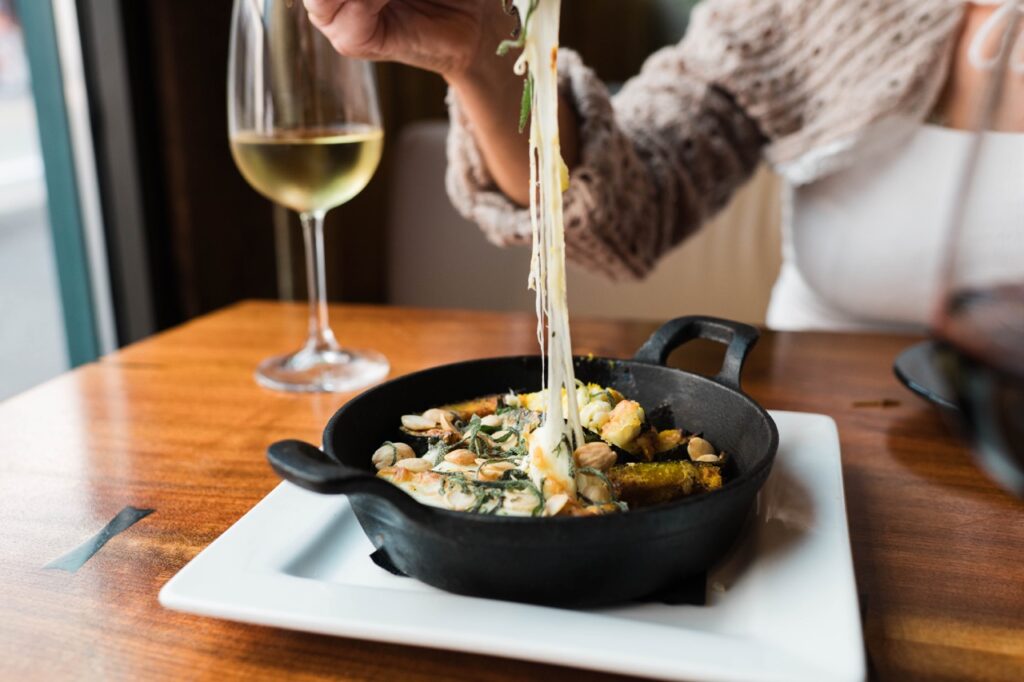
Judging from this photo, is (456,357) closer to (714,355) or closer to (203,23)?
(714,355)

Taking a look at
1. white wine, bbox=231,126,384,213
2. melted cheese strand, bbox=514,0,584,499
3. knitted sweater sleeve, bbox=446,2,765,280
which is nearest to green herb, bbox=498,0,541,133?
melted cheese strand, bbox=514,0,584,499

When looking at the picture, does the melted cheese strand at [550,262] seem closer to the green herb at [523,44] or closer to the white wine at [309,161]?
the green herb at [523,44]

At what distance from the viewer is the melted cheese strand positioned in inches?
16.7

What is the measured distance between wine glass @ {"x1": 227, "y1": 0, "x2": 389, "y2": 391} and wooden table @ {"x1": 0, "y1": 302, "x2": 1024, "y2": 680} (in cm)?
10

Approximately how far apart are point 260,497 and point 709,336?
31cm

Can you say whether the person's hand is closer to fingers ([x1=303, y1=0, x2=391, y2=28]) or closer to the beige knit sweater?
fingers ([x1=303, y1=0, x2=391, y2=28])

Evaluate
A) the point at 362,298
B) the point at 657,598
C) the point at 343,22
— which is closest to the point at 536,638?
the point at 657,598

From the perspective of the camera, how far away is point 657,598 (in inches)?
15.9

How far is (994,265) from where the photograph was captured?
8.4 inches

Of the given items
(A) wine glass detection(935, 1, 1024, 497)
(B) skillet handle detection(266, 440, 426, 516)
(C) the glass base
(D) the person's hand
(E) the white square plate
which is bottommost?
(C) the glass base

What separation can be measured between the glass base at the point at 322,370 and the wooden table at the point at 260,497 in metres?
0.02

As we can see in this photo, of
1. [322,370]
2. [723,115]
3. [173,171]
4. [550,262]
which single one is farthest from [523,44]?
[173,171]

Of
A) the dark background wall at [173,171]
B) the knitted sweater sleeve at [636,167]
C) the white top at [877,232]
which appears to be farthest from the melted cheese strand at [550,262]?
the dark background wall at [173,171]

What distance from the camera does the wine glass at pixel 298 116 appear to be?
0.76 metres
